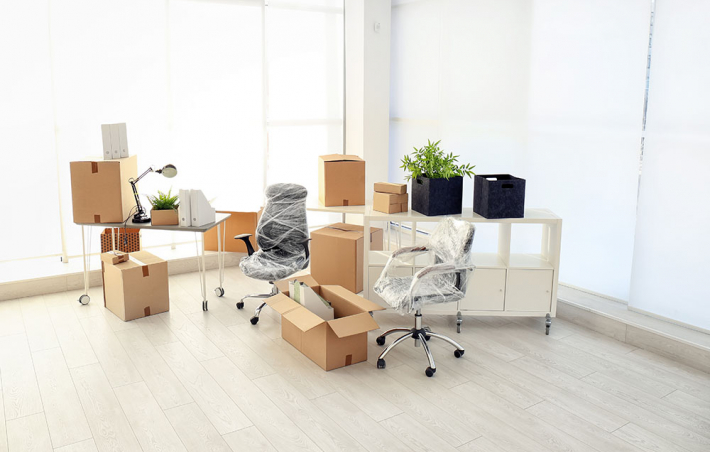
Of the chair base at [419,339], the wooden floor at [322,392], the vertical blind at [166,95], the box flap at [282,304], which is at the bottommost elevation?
the wooden floor at [322,392]

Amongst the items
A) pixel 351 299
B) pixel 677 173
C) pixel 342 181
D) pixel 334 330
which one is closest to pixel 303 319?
pixel 334 330

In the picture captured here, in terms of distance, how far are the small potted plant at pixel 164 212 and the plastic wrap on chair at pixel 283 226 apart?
60 cm

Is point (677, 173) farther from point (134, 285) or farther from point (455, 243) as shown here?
point (134, 285)

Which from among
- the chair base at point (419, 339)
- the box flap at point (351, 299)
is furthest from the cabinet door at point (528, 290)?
the box flap at point (351, 299)

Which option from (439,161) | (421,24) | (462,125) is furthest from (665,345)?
(421,24)

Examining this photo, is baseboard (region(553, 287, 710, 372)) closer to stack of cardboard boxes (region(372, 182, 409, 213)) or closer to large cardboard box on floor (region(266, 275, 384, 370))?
stack of cardboard boxes (region(372, 182, 409, 213))

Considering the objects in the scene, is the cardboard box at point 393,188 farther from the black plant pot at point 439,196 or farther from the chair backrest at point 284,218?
the chair backrest at point 284,218

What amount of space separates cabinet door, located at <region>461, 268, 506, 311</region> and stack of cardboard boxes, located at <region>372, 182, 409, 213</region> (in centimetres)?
71

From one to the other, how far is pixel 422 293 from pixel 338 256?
141 centimetres

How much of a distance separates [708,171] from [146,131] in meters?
4.54

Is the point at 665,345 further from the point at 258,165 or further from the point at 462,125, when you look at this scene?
the point at 258,165

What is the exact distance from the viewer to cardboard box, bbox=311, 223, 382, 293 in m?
4.81

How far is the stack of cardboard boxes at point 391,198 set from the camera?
4.25 metres

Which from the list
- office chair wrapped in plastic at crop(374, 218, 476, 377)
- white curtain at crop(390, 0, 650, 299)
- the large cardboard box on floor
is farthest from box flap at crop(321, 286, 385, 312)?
white curtain at crop(390, 0, 650, 299)
